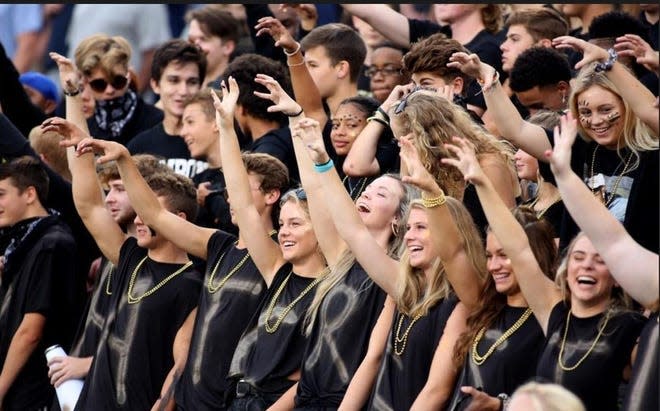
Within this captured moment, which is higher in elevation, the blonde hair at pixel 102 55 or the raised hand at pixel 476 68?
the blonde hair at pixel 102 55

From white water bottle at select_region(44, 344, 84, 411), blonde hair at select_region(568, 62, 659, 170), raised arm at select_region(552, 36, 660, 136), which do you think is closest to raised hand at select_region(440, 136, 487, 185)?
raised arm at select_region(552, 36, 660, 136)

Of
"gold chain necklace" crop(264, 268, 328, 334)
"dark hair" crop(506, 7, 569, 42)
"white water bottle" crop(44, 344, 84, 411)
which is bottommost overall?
"white water bottle" crop(44, 344, 84, 411)

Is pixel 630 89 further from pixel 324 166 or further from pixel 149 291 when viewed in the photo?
pixel 149 291

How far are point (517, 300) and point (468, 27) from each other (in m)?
2.96

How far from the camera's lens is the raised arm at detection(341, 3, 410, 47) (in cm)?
991

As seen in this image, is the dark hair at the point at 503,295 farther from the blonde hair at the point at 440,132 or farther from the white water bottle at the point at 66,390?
the white water bottle at the point at 66,390

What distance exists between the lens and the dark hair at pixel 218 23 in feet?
38.0

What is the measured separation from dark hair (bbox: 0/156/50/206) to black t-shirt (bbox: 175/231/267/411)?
1.69 m

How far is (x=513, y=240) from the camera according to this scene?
6934 millimetres

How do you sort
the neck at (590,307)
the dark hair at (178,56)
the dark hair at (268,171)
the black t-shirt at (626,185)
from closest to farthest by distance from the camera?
the neck at (590,307)
the black t-shirt at (626,185)
the dark hair at (268,171)
the dark hair at (178,56)

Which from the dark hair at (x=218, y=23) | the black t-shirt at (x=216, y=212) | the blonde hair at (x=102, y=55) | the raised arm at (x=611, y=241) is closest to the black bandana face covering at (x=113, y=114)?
the blonde hair at (x=102, y=55)

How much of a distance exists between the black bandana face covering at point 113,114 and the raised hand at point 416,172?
13.4ft

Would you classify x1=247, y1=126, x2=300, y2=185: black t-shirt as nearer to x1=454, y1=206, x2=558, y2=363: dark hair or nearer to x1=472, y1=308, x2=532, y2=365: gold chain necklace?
x1=454, y1=206, x2=558, y2=363: dark hair

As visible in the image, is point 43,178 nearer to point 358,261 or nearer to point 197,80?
point 197,80
